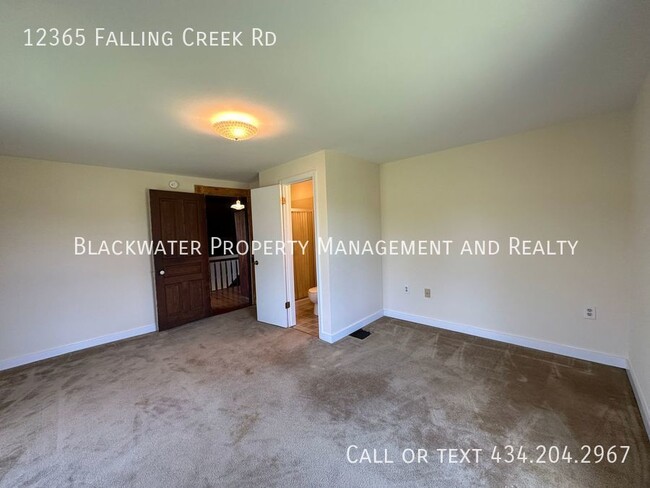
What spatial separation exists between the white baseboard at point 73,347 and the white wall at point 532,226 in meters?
3.95

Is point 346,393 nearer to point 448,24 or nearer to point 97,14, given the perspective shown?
point 448,24

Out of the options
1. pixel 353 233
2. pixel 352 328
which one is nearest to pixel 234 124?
pixel 353 233

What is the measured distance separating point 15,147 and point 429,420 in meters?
4.54

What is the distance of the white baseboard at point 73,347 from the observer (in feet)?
9.58

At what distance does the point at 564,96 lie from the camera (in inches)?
79.8

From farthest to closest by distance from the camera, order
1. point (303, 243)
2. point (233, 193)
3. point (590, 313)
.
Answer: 1. point (303, 243)
2. point (233, 193)
3. point (590, 313)

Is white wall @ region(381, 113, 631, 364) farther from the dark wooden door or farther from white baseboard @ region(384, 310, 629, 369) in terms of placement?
the dark wooden door

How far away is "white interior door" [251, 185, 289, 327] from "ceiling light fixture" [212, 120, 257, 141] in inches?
55.8

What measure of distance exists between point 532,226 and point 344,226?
6.79 ft

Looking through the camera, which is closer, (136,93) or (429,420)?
(136,93)

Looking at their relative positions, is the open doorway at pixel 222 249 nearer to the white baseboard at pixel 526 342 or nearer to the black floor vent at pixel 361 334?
the black floor vent at pixel 361 334

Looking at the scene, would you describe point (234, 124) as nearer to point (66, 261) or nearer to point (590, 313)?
point (66, 261)

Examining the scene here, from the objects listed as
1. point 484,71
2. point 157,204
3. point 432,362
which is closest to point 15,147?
point 157,204

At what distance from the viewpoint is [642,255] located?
1.93m
